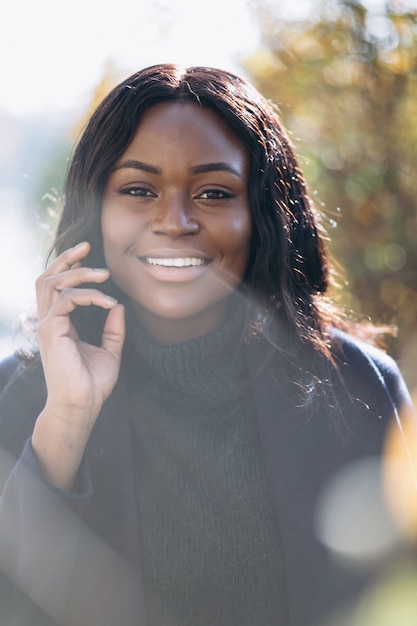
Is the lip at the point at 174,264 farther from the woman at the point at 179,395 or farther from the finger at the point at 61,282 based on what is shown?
the finger at the point at 61,282

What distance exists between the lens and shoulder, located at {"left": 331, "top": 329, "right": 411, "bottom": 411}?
8.91ft

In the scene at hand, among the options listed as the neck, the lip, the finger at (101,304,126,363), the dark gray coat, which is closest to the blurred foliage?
the dark gray coat

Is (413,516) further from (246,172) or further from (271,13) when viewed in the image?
(271,13)

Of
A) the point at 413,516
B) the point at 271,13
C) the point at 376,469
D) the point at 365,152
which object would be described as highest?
the point at 271,13

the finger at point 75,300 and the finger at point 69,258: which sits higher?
the finger at point 69,258

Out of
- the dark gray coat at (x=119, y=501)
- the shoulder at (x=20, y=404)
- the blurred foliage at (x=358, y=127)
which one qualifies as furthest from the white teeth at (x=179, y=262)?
the blurred foliage at (x=358, y=127)

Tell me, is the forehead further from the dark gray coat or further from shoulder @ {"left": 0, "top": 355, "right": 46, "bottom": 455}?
shoulder @ {"left": 0, "top": 355, "right": 46, "bottom": 455}

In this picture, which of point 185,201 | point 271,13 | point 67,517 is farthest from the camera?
point 271,13

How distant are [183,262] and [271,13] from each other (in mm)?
1545

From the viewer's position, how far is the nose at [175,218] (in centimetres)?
233

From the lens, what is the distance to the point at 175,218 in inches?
91.6

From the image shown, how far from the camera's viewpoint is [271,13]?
3.38m

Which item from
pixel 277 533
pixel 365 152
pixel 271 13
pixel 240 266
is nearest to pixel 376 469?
pixel 277 533

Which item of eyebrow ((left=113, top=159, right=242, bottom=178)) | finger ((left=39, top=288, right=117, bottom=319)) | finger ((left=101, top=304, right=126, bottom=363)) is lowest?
finger ((left=101, top=304, right=126, bottom=363))
